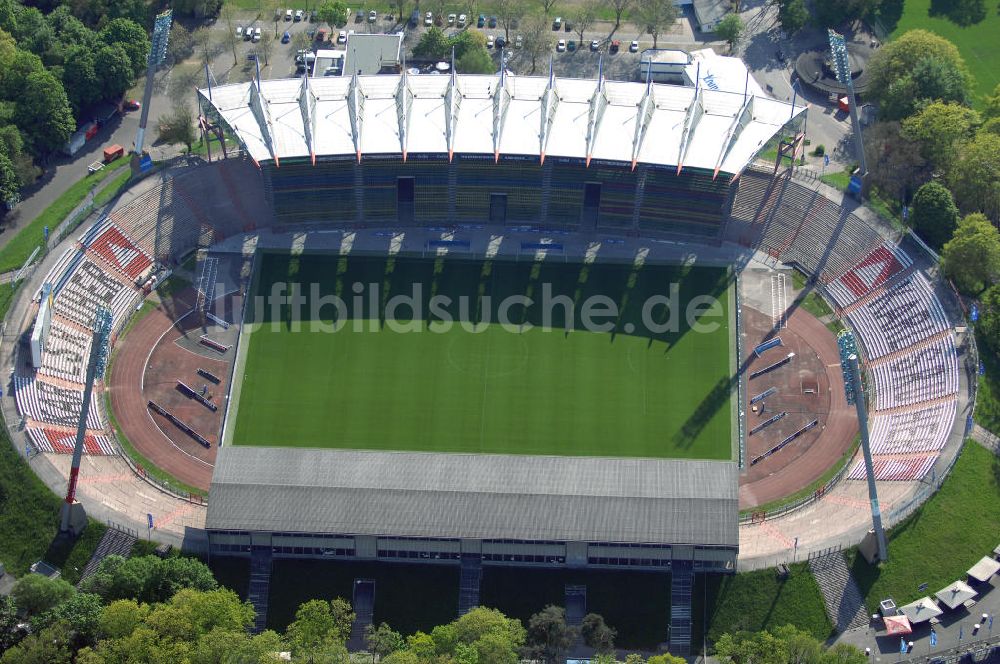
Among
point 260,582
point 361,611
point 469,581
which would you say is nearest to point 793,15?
point 469,581

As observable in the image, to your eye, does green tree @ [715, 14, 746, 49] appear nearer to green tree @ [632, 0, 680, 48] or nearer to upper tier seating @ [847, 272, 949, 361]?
green tree @ [632, 0, 680, 48]

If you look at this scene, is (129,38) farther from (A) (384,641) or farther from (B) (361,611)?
(A) (384,641)

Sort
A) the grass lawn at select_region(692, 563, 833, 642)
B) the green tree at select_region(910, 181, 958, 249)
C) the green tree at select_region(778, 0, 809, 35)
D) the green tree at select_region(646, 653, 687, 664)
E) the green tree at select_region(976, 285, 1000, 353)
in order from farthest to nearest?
1. the green tree at select_region(778, 0, 809, 35)
2. the green tree at select_region(910, 181, 958, 249)
3. the green tree at select_region(976, 285, 1000, 353)
4. the grass lawn at select_region(692, 563, 833, 642)
5. the green tree at select_region(646, 653, 687, 664)

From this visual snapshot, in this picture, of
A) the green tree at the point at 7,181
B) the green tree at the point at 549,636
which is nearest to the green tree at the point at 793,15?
the green tree at the point at 549,636

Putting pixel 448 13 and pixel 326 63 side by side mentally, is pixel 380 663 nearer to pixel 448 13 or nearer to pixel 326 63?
pixel 326 63

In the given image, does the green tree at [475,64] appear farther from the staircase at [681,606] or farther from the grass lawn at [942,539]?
the grass lawn at [942,539]

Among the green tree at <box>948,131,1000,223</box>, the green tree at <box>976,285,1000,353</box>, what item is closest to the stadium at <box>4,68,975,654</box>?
the green tree at <box>976,285,1000,353</box>
